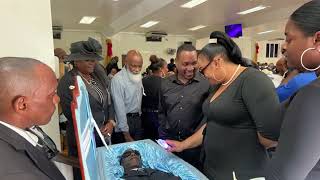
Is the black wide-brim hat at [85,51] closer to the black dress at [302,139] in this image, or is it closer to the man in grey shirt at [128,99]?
the man in grey shirt at [128,99]

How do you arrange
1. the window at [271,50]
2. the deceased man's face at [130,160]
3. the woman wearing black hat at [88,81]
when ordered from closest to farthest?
1. the deceased man's face at [130,160]
2. the woman wearing black hat at [88,81]
3. the window at [271,50]

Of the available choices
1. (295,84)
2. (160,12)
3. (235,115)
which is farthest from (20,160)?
(160,12)

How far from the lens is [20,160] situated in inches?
26.3

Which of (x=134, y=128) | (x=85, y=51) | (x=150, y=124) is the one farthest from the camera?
(x=150, y=124)

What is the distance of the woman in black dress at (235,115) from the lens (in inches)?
46.7

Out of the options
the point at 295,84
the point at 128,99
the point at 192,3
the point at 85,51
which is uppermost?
the point at 192,3

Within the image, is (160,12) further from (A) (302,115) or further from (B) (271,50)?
(B) (271,50)

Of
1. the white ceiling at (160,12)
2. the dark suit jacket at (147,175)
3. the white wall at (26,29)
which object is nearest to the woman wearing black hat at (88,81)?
the white wall at (26,29)

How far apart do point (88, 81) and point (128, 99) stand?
744mm

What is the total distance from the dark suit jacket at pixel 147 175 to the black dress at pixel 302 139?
0.69m

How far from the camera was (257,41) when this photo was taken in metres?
13.9

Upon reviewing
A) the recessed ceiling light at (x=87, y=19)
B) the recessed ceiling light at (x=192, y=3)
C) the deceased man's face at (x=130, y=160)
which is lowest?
the deceased man's face at (x=130, y=160)

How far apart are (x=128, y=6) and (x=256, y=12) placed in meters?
3.81

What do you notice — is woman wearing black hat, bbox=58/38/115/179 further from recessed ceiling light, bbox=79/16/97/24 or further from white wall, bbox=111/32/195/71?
white wall, bbox=111/32/195/71
